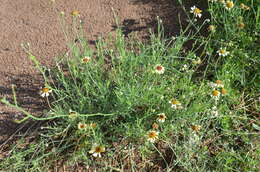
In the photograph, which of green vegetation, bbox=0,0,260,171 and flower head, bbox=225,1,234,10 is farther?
flower head, bbox=225,1,234,10

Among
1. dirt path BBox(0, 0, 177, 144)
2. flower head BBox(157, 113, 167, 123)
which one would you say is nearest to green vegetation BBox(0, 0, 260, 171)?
flower head BBox(157, 113, 167, 123)

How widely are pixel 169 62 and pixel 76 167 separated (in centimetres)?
105

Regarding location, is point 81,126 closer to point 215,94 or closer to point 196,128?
point 196,128

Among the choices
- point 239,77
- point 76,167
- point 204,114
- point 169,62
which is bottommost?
point 76,167

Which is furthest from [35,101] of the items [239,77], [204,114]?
[239,77]

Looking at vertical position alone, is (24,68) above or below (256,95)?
above

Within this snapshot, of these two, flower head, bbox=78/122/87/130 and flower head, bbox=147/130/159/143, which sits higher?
flower head, bbox=78/122/87/130

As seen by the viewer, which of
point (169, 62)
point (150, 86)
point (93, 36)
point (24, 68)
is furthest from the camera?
point (93, 36)

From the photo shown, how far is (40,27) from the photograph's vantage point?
264 centimetres

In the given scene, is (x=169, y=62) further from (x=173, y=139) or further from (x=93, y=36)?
(x=93, y=36)

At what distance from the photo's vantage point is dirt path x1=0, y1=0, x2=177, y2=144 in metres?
2.28

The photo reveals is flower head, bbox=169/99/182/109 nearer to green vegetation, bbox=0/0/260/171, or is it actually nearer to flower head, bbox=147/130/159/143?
green vegetation, bbox=0/0/260/171

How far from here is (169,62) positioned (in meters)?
2.22

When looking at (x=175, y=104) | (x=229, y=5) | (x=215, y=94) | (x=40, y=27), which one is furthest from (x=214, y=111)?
(x=40, y=27)
